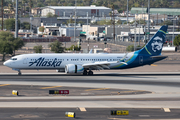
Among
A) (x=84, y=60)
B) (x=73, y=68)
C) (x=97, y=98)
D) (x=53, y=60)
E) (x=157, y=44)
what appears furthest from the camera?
(x=157, y=44)

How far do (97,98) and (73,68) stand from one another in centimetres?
1970

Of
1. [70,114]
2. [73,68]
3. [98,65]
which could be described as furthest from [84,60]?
[70,114]

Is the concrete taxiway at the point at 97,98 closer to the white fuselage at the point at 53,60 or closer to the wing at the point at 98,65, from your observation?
the wing at the point at 98,65

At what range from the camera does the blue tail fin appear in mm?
58094

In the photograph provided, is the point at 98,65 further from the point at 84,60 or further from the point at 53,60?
the point at 53,60

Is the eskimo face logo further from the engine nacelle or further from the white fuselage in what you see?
the engine nacelle

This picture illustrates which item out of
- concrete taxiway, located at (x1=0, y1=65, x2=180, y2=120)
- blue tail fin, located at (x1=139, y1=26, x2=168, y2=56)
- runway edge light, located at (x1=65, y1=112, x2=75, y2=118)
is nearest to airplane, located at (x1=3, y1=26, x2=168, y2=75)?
blue tail fin, located at (x1=139, y1=26, x2=168, y2=56)

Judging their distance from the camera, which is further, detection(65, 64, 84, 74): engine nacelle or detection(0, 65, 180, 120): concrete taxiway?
detection(65, 64, 84, 74): engine nacelle

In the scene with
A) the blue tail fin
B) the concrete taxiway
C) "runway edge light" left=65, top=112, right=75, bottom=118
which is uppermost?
the blue tail fin

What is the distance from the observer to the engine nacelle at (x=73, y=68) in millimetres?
53994

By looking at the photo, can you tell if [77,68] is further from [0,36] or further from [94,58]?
[0,36]

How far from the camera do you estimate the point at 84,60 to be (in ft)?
185

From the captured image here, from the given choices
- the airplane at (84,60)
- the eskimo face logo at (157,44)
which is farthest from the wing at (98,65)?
the eskimo face logo at (157,44)

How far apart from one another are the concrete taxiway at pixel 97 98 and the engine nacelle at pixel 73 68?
3925 millimetres
